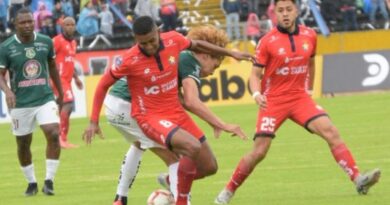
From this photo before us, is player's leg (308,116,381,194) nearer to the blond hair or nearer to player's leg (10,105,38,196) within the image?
the blond hair

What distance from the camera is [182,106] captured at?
13.1m

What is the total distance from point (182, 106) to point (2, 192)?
14.1ft

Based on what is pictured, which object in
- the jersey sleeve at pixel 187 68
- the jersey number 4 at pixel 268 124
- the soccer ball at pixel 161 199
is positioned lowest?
the soccer ball at pixel 161 199

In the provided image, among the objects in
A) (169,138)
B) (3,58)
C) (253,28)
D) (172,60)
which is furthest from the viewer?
(253,28)

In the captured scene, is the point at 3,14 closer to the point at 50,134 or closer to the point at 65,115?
the point at 65,115

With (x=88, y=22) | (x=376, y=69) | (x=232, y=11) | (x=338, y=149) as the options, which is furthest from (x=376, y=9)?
(x=338, y=149)

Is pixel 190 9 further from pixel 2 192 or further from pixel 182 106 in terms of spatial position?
pixel 182 106

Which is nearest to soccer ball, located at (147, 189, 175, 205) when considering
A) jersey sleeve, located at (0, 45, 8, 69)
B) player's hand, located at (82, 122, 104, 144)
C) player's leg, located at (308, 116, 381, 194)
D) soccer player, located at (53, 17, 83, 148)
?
player's hand, located at (82, 122, 104, 144)

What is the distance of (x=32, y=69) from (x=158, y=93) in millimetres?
3438

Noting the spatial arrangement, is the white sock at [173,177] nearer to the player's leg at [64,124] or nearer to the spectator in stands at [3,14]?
the player's leg at [64,124]

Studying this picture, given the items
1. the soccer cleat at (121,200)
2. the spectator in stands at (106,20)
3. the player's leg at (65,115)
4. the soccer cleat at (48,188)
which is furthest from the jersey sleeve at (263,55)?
the spectator in stands at (106,20)

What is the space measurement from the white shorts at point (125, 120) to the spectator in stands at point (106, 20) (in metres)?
25.9

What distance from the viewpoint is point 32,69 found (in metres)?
15.6

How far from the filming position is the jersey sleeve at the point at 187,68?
1299 cm
